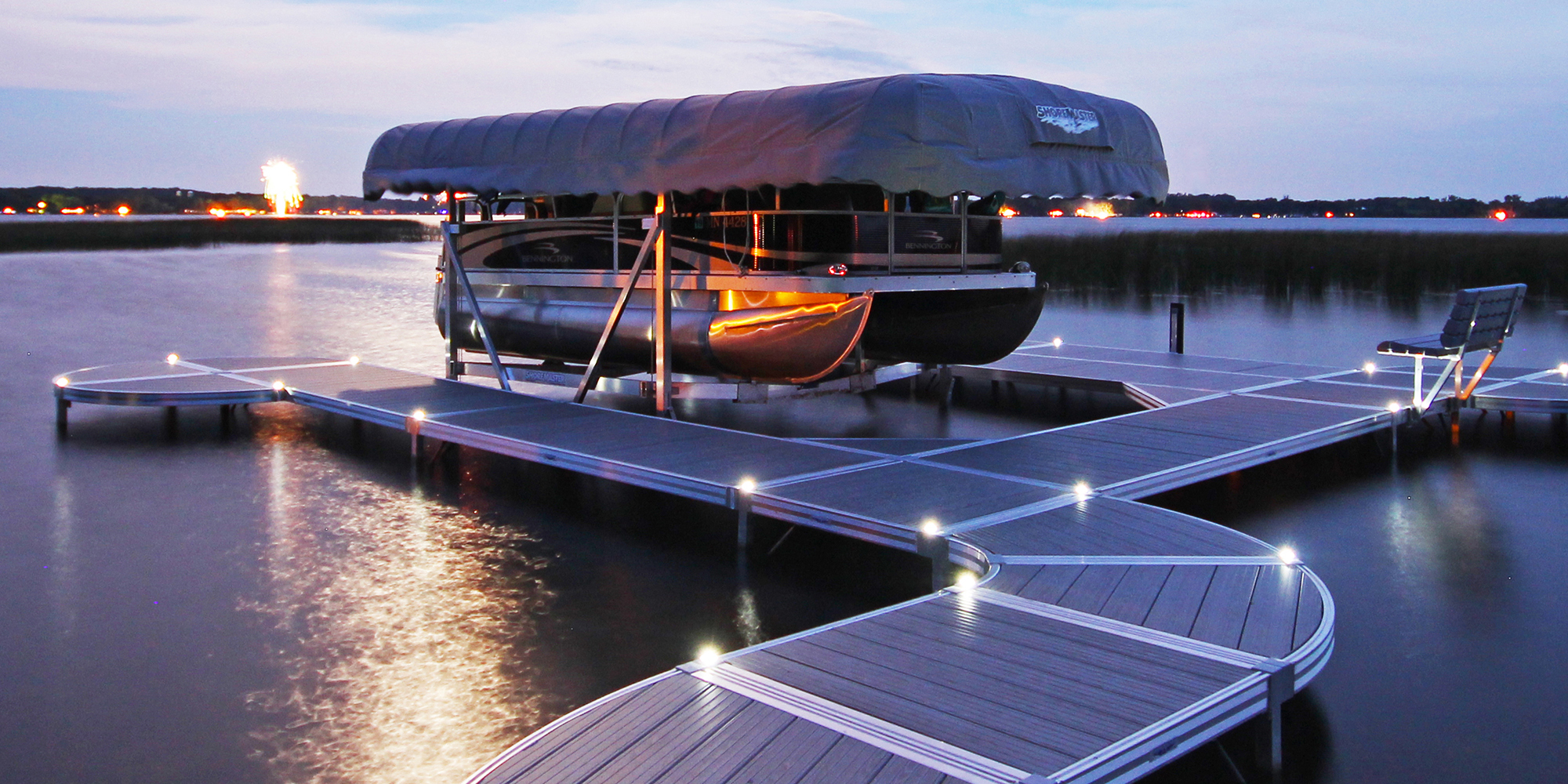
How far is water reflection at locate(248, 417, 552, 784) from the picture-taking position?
162 inches

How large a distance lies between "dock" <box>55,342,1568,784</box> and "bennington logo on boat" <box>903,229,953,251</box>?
1.59m

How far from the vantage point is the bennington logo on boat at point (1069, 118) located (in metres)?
8.21

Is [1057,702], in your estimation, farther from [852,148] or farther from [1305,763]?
[852,148]

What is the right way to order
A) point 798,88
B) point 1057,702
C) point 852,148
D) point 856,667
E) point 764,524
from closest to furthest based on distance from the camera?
point 1057,702 < point 856,667 < point 764,524 < point 852,148 < point 798,88

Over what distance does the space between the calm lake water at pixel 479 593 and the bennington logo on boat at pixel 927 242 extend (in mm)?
1538

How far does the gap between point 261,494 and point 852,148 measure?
13.7ft

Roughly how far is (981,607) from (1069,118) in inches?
188

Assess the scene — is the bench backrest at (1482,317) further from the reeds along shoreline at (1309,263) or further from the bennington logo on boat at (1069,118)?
the reeds along shoreline at (1309,263)

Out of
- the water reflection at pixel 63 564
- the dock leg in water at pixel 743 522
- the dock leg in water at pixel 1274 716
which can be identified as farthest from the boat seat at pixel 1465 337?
the water reflection at pixel 63 564

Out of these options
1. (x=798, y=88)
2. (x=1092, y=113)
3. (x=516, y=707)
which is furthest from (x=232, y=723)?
(x=1092, y=113)

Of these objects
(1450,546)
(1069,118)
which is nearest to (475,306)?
(1069,118)

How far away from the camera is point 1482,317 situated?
9.21m

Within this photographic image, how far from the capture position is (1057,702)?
3.60 m

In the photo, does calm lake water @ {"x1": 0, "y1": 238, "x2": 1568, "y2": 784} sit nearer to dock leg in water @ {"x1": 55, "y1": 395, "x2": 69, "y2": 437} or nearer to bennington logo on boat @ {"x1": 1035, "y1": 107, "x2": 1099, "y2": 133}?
dock leg in water @ {"x1": 55, "y1": 395, "x2": 69, "y2": 437}
